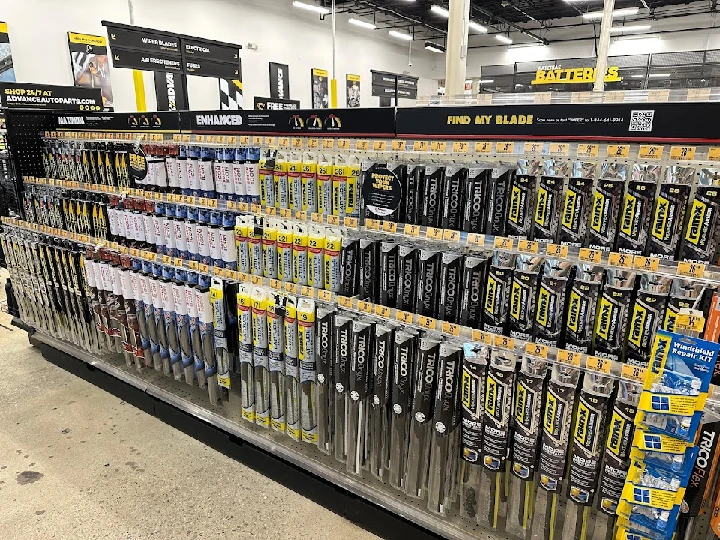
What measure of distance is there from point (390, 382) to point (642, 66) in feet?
39.5

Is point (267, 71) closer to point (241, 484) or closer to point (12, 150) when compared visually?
point (12, 150)

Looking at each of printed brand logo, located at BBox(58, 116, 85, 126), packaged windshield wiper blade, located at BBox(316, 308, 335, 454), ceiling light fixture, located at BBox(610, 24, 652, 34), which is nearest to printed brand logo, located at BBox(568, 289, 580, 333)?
packaged windshield wiper blade, located at BBox(316, 308, 335, 454)

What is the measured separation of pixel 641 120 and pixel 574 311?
0.68 metres

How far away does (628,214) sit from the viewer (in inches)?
63.7

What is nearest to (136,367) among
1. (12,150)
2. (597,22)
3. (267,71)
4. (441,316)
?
(12,150)

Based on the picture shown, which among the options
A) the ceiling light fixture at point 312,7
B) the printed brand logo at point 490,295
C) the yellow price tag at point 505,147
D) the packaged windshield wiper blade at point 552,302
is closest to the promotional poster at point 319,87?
the ceiling light fixture at point 312,7

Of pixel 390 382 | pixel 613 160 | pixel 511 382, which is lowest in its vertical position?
pixel 390 382

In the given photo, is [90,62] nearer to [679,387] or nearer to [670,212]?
[670,212]

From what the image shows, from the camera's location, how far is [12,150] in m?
3.78

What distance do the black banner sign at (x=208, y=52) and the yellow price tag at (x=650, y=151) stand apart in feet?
19.8

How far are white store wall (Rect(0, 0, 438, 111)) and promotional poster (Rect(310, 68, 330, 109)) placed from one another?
65 centimetres

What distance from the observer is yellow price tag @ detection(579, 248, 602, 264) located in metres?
1.67

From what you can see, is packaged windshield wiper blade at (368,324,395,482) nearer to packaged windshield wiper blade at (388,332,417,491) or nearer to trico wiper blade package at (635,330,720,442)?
packaged windshield wiper blade at (388,332,417,491)

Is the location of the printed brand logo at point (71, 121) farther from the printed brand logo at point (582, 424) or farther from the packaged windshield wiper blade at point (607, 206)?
the printed brand logo at point (582, 424)
